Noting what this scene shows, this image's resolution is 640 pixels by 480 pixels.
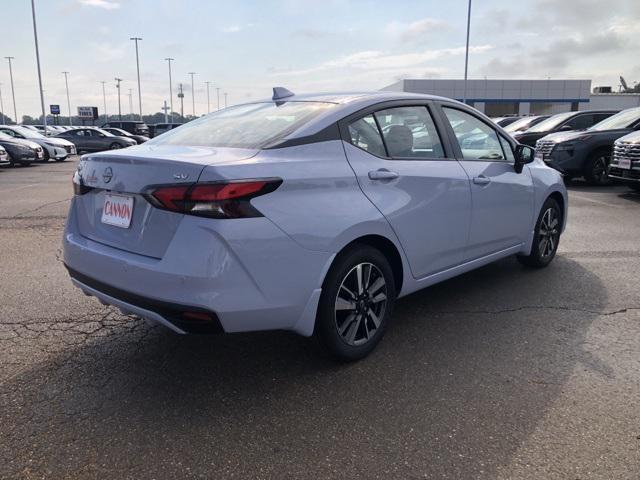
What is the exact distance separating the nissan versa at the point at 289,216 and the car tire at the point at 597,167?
353 inches

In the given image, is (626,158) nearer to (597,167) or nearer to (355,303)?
(597,167)

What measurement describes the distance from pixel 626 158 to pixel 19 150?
17869mm

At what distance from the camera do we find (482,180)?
13.3 ft

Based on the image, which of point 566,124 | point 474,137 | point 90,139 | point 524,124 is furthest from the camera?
point 90,139

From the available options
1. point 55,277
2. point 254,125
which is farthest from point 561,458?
point 55,277

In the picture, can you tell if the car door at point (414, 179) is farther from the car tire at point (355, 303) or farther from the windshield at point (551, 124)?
the windshield at point (551, 124)

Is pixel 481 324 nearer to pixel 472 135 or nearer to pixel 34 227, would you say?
pixel 472 135

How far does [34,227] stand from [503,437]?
7011mm

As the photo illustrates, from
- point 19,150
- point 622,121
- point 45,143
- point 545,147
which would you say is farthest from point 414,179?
point 45,143

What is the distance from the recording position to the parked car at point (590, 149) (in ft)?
38.3

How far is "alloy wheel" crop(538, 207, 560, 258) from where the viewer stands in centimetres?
514

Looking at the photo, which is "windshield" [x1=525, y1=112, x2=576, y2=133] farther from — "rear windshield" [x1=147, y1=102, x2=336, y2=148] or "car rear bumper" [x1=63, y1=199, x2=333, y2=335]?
"car rear bumper" [x1=63, y1=199, x2=333, y2=335]

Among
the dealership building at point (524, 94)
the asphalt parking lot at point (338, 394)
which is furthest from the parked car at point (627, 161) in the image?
the dealership building at point (524, 94)

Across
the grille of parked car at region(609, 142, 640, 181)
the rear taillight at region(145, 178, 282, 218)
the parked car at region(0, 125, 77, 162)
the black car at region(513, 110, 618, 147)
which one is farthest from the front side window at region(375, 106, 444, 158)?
the parked car at region(0, 125, 77, 162)
